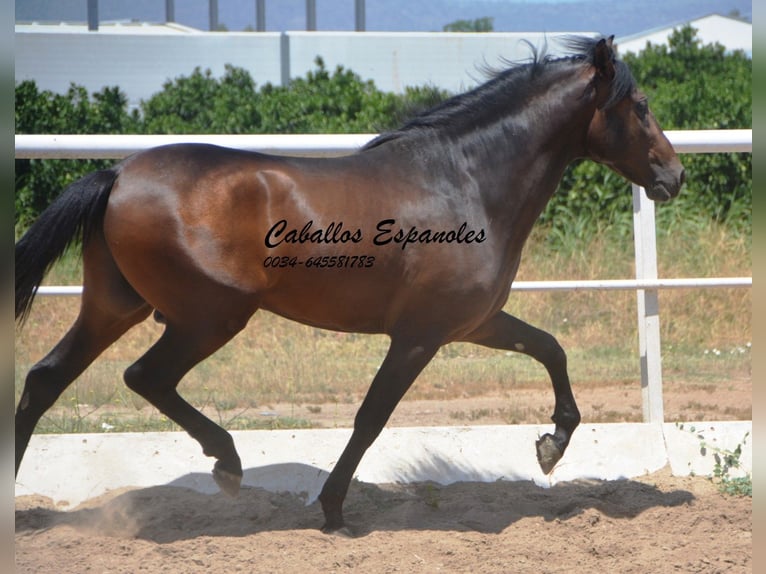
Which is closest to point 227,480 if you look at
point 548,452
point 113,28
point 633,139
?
point 548,452

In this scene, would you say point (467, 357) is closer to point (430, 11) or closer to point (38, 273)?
point (38, 273)

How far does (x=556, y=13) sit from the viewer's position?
27.5 meters

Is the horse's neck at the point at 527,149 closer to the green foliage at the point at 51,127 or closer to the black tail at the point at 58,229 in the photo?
the black tail at the point at 58,229

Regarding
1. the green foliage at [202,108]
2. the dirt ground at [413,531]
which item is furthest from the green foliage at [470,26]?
the dirt ground at [413,531]

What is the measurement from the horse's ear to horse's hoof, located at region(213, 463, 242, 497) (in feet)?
7.80

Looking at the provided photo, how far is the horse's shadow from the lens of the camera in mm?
4074

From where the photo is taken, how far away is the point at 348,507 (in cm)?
438

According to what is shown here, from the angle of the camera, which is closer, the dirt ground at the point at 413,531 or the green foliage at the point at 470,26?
the dirt ground at the point at 413,531

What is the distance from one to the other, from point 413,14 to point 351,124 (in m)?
20.1

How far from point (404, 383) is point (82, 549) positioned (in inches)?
56.6

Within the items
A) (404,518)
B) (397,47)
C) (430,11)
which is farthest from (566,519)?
(430,11)

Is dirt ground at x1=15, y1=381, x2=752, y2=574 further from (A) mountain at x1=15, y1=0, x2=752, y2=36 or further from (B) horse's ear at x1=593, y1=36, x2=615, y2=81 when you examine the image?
(A) mountain at x1=15, y1=0, x2=752, y2=36

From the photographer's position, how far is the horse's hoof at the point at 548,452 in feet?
14.5

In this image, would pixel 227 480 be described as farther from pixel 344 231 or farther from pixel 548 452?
pixel 548 452
